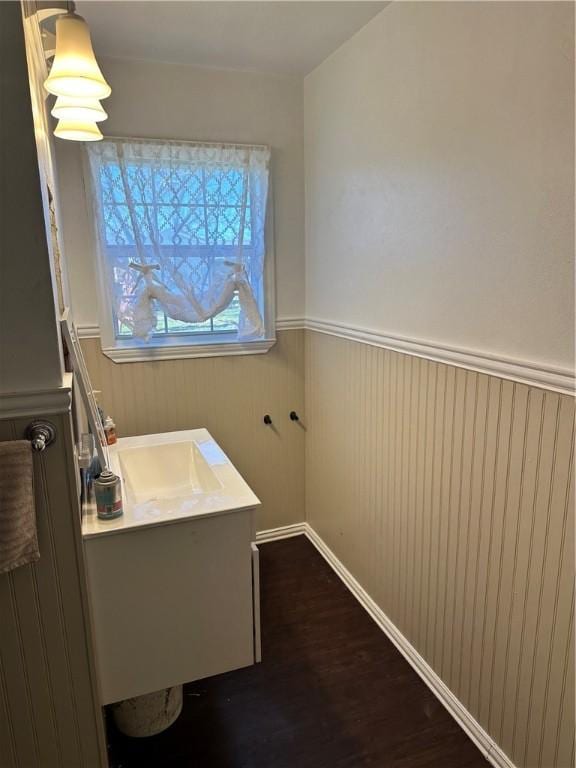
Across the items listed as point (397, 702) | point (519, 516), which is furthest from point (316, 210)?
point (397, 702)

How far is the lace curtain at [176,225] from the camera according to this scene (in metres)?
2.32

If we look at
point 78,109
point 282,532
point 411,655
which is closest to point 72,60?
point 78,109

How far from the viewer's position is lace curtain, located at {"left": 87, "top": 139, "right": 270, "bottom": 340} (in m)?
2.32

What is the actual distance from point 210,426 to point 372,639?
1.27m

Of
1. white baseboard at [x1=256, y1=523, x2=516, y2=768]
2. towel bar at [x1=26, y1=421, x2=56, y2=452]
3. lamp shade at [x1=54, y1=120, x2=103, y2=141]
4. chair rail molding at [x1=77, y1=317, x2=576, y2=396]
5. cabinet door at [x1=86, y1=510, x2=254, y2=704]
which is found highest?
lamp shade at [x1=54, y1=120, x2=103, y2=141]

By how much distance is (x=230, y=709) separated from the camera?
6.07ft

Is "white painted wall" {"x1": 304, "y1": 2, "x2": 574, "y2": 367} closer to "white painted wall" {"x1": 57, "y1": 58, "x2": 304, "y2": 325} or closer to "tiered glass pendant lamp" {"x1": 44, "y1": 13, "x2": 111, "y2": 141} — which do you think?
"white painted wall" {"x1": 57, "y1": 58, "x2": 304, "y2": 325}

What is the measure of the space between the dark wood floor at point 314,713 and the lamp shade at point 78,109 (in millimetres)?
1945

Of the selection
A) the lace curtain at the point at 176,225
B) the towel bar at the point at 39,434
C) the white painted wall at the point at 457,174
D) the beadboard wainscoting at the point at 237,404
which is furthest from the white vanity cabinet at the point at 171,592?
the lace curtain at the point at 176,225

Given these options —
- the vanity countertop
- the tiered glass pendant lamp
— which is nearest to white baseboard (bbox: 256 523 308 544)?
the vanity countertop

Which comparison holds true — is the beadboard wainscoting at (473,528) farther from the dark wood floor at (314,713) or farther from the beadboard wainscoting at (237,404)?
the beadboard wainscoting at (237,404)

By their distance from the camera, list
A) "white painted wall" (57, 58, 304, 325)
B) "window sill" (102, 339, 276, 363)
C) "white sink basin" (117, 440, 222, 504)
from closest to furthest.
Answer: "white sink basin" (117, 440, 222, 504) < "white painted wall" (57, 58, 304, 325) < "window sill" (102, 339, 276, 363)

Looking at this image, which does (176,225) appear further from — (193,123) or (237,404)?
(237,404)

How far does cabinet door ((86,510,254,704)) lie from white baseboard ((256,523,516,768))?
0.77 meters
